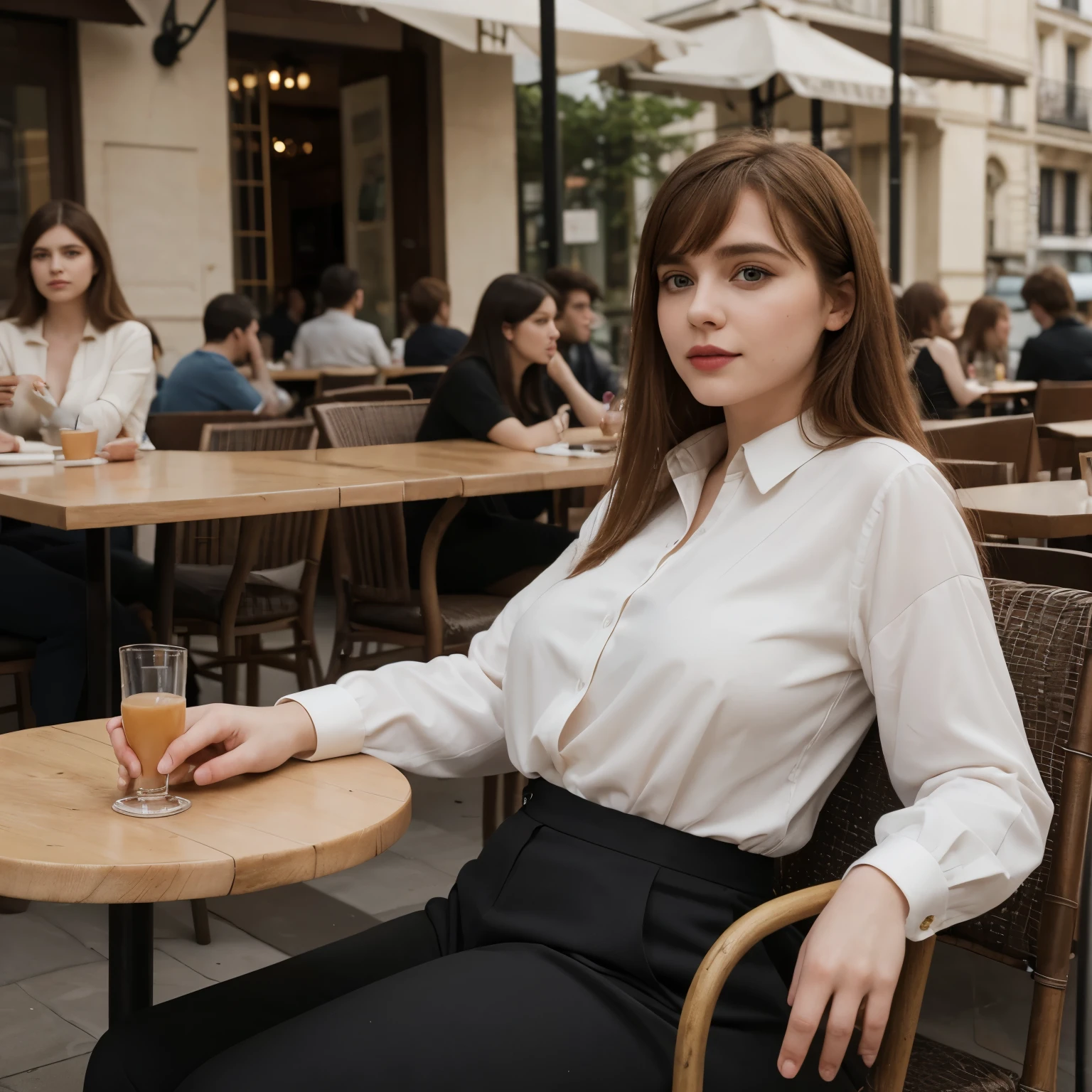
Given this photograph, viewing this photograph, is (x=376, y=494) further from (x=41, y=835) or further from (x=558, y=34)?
(x=558, y=34)

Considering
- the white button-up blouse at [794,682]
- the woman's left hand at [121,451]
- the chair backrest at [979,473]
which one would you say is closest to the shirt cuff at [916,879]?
the white button-up blouse at [794,682]

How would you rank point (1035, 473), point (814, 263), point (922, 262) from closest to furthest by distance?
point (814, 263) < point (1035, 473) < point (922, 262)

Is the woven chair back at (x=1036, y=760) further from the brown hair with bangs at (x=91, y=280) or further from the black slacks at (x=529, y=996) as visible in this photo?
the brown hair with bangs at (x=91, y=280)

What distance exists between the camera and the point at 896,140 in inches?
383

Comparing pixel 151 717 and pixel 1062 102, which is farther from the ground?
pixel 1062 102

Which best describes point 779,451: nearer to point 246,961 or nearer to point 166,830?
point 166,830

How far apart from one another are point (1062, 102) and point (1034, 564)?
18.7 m

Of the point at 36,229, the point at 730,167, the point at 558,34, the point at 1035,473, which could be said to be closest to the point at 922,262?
the point at 558,34

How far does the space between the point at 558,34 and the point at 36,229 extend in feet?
15.5

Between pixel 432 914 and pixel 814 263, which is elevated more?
pixel 814 263

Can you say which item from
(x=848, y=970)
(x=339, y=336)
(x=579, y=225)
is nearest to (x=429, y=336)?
(x=339, y=336)

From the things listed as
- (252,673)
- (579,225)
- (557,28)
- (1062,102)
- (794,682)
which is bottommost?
(252,673)

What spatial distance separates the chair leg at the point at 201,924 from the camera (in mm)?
2613

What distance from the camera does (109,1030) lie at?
4.09 feet
